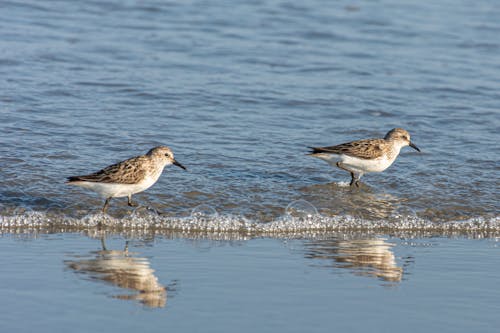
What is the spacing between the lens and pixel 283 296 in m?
7.45

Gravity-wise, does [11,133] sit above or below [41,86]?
below

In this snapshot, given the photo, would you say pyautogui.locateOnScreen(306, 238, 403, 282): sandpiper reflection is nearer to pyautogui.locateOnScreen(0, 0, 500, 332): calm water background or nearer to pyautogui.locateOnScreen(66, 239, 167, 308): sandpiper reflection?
pyautogui.locateOnScreen(0, 0, 500, 332): calm water background

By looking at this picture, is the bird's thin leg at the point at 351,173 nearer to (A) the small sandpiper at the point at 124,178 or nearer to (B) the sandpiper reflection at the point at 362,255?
(B) the sandpiper reflection at the point at 362,255

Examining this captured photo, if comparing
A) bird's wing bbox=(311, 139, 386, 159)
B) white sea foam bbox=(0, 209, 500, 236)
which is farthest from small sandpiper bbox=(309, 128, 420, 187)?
white sea foam bbox=(0, 209, 500, 236)

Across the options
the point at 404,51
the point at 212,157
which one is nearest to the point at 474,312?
the point at 212,157

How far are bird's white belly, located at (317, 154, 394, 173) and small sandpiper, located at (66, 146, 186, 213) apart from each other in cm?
270

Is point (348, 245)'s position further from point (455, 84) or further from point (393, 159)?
point (455, 84)

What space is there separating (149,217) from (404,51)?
41.8ft

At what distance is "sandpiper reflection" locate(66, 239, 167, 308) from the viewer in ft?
24.1

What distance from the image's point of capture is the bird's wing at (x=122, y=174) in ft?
33.3

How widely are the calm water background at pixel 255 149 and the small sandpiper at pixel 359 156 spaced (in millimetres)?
298

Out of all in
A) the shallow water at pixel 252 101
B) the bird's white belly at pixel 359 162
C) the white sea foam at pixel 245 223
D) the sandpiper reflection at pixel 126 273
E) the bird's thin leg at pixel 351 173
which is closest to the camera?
the sandpiper reflection at pixel 126 273

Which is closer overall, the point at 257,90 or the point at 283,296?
the point at 283,296

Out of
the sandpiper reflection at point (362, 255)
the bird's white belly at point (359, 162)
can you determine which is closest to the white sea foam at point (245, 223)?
the sandpiper reflection at point (362, 255)
